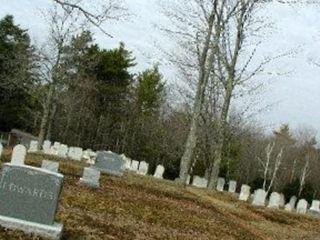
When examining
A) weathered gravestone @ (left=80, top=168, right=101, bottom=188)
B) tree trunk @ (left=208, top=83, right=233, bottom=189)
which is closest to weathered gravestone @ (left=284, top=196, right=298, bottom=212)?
tree trunk @ (left=208, top=83, right=233, bottom=189)

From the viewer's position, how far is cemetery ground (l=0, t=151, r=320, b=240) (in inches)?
462

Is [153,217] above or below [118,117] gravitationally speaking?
below

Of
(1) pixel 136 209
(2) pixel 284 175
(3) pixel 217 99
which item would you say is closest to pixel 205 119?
(3) pixel 217 99

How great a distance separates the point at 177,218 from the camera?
15.2 meters

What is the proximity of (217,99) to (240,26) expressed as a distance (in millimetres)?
4889

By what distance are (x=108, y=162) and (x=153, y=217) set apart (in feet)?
28.4

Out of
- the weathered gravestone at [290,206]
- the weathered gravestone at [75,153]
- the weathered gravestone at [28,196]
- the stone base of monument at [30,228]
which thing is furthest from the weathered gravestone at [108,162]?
the stone base of monument at [30,228]

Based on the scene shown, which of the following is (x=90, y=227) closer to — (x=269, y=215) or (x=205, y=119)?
(x=269, y=215)

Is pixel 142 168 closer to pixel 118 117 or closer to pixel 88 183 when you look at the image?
pixel 88 183

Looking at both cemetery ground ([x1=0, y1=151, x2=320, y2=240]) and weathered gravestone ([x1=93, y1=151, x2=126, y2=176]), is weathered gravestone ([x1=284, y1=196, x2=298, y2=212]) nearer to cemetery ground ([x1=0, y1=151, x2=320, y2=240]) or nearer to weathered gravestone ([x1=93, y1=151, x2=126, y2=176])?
cemetery ground ([x1=0, y1=151, x2=320, y2=240])

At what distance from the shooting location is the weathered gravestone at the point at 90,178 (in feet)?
55.7

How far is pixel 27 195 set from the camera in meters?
9.83

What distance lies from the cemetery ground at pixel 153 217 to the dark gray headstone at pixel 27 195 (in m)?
0.38

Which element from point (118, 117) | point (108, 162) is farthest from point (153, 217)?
point (118, 117)
